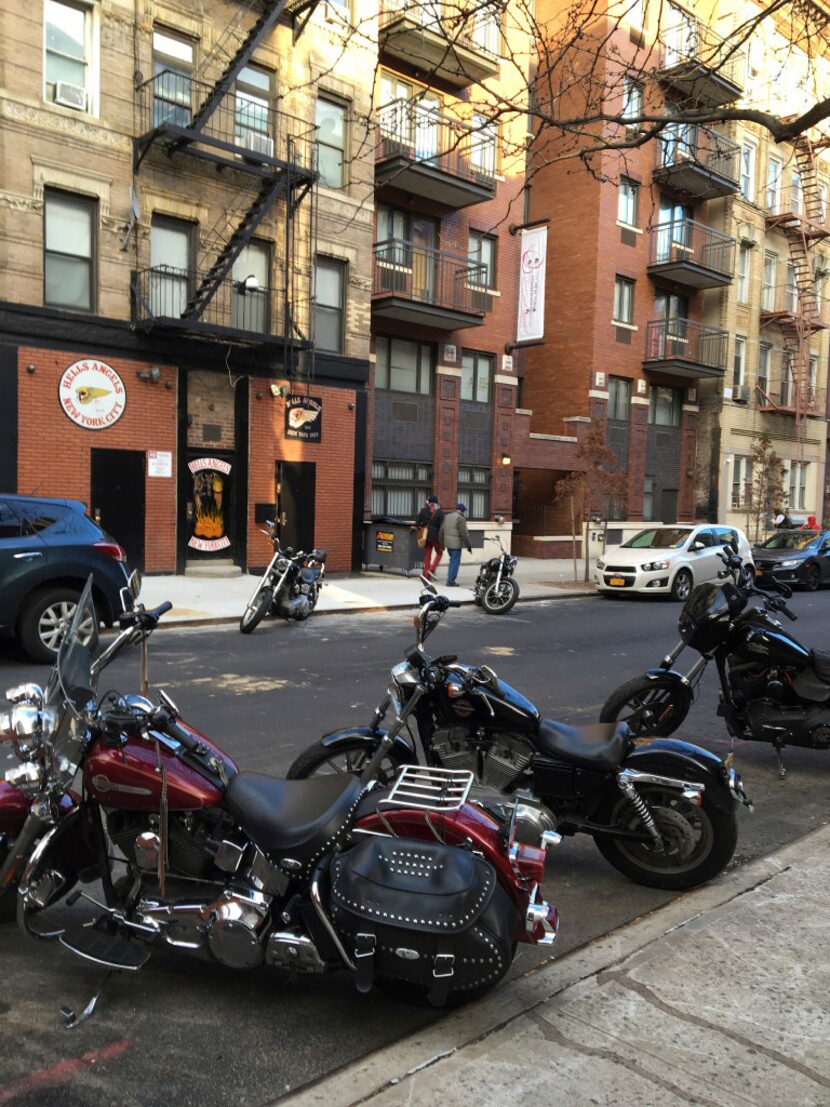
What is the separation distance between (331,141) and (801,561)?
14.1 m

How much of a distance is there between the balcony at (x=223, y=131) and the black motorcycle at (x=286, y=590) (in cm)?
853

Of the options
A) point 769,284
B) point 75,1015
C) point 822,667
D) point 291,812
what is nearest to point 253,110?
point 822,667

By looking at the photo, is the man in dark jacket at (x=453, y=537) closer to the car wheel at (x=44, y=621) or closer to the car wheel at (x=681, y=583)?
the car wheel at (x=681, y=583)

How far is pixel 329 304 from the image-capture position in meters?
19.6

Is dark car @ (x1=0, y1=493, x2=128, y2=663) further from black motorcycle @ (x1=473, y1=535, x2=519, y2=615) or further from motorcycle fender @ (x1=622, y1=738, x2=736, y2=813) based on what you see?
black motorcycle @ (x1=473, y1=535, x2=519, y2=615)

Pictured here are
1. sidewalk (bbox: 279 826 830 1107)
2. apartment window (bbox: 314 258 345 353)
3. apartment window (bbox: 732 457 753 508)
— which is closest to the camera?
sidewalk (bbox: 279 826 830 1107)

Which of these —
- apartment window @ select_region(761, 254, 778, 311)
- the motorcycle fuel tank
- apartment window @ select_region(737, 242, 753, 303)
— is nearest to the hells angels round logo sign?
the motorcycle fuel tank

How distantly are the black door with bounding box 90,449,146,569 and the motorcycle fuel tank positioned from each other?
1388 centimetres

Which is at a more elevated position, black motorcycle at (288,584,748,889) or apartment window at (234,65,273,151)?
apartment window at (234,65,273,151)

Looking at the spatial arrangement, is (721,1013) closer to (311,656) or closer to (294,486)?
(311,656)

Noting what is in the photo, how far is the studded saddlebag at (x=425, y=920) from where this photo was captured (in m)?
2.85

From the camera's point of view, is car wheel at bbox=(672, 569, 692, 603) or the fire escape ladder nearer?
the fire escape ladder

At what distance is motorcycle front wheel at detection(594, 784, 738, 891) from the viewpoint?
13.3 feet

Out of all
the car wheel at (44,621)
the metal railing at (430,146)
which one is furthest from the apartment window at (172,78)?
the car wheel at (44,621)
